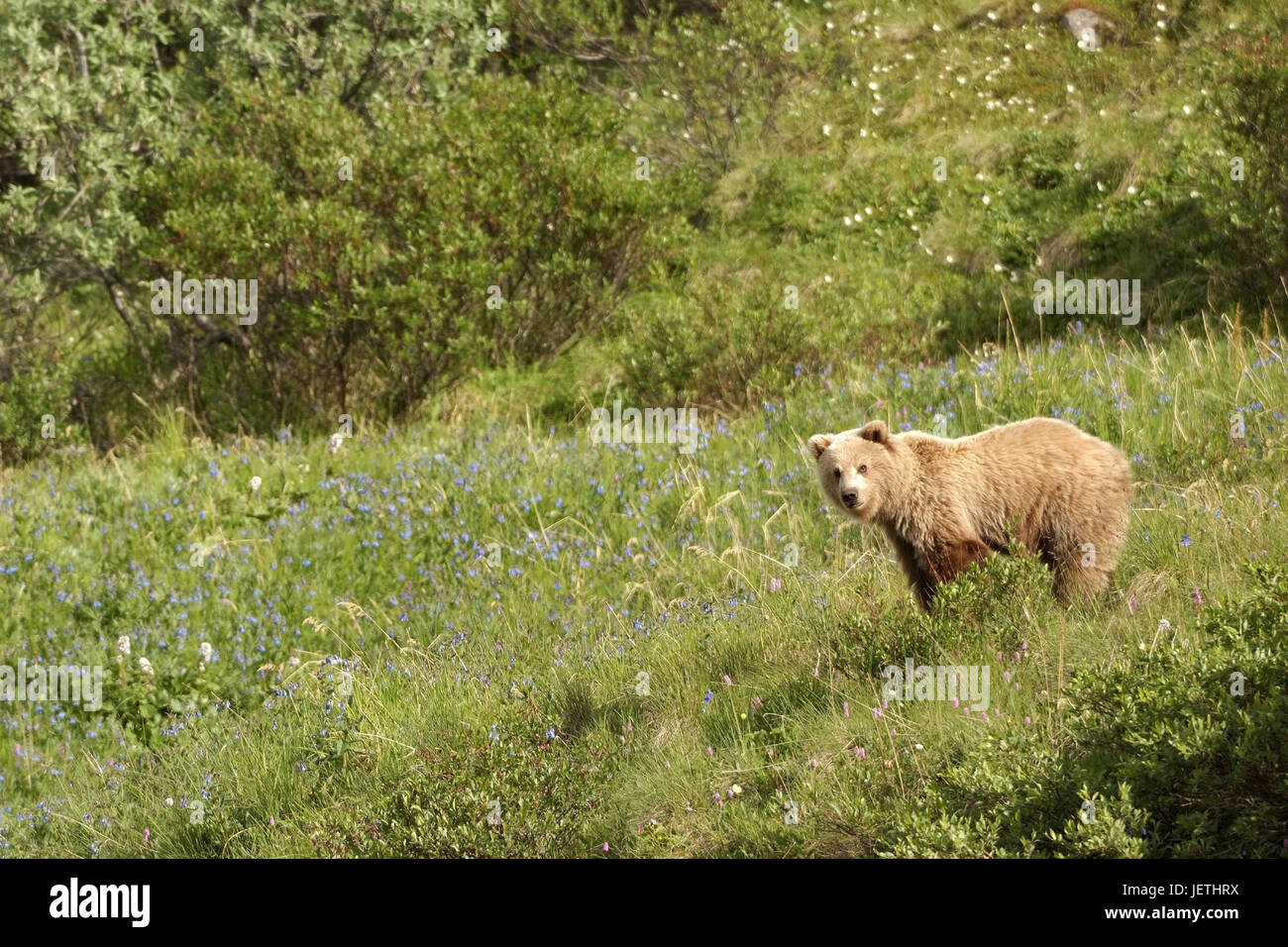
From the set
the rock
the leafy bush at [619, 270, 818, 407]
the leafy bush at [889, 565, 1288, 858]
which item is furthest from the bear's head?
the rock

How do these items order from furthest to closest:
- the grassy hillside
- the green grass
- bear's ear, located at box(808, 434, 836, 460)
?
bear's ear, located at box(808, 434, 836, 460) → the green grass → the grassy hillside

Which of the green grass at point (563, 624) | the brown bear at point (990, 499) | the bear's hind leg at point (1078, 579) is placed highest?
the brown bear at point (990, 499)

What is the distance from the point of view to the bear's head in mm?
5613

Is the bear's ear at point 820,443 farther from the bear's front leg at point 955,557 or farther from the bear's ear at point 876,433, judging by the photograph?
Answer: the bear's front leg at point 955,557

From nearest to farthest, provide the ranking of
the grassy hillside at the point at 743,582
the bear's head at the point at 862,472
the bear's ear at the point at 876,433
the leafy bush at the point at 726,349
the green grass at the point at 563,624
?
1. the grassy hillside at the point at 743,582
2. the green grass at the point at 563,624
3. the bear's head at the point at 862,472
4. the bear's ear at the point at 876,433
5. the leafy bush at the point at 726,349

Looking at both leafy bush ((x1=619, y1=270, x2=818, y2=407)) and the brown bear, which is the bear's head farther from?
leafy bush ((x1=619, y1=270, x2=818, y2=407))

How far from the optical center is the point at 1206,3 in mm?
17750

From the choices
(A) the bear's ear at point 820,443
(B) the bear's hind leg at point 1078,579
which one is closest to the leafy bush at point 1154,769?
(B) the bear's hind leg at point 1078,579

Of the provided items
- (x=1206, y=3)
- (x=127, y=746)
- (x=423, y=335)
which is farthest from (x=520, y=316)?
(x=1206, y=3)

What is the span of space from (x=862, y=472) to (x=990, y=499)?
626 mm

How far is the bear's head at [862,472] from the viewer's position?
5.61 m

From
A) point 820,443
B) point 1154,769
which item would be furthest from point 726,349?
point 1154,769

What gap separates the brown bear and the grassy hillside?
235 millimetres

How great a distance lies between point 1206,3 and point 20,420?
649 inches
